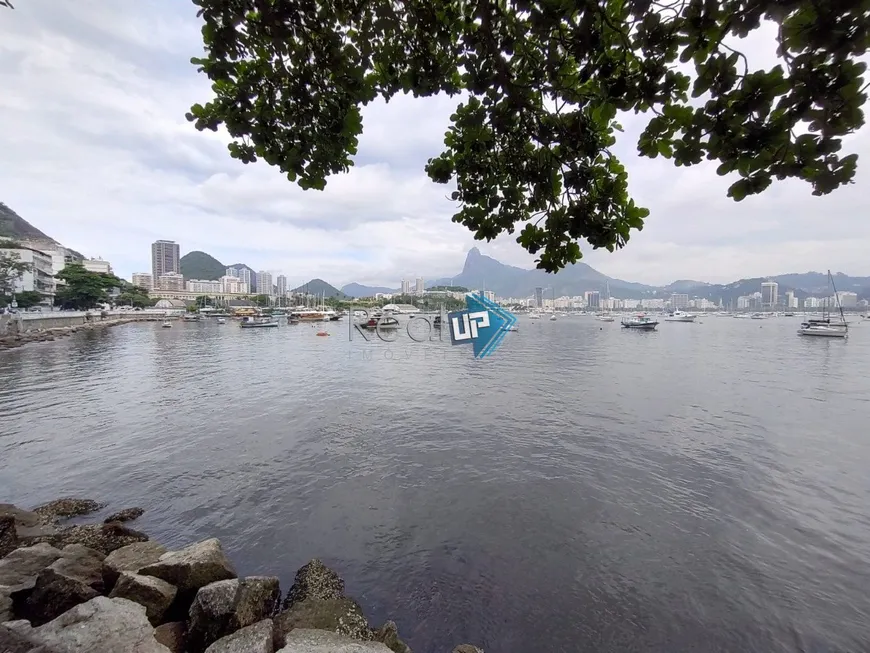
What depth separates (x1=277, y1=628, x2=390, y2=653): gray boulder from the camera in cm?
380

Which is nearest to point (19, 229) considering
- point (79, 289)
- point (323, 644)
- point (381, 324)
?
point (79, 289)

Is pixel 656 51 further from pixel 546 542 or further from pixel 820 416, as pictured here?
pixel 820 416

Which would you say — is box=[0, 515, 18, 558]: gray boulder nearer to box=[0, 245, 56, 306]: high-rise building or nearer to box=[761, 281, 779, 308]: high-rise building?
box=[0, 245, 56, 306]: high-rise building

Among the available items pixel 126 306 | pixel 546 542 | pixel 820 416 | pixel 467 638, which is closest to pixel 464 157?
pixel 467 638

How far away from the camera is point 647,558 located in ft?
21.4

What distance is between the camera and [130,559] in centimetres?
528

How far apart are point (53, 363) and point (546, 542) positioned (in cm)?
3427

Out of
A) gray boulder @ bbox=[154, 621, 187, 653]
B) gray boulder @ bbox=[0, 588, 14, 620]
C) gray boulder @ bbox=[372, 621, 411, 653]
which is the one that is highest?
gray boulder @ bbox=[0, 588, 14, 620]

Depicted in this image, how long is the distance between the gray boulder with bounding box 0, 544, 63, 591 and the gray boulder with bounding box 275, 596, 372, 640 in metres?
3.16

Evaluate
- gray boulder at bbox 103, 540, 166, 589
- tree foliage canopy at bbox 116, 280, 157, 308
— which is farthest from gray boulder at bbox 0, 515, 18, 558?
tree foliage canopy at bbox 116, 280, 157, 308

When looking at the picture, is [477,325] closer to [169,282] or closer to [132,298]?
[132,298]

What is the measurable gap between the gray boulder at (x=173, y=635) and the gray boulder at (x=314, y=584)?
1.26 metres

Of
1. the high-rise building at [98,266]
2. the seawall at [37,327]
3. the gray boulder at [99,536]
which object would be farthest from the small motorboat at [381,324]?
the high-rise building at [98,266]

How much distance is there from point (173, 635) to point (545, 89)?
689cm
